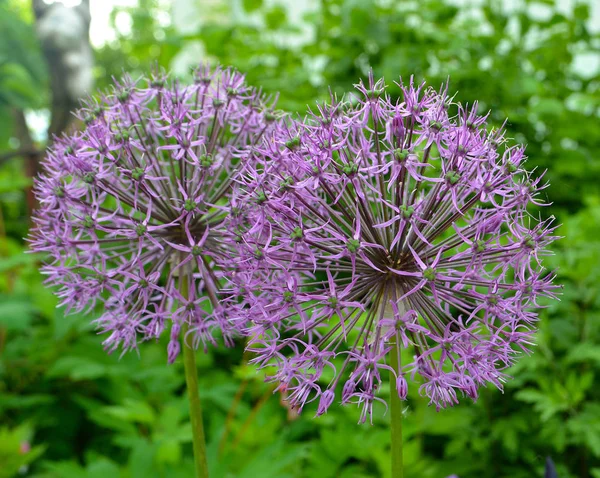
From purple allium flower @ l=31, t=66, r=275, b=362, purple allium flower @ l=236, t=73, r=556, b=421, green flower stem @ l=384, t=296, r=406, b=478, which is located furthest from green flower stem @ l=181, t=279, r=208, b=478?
green flower stem @ l=384, t=296, r=406, b=478

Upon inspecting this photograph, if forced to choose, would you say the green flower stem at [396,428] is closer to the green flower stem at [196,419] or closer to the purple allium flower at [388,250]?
the purple allium flower at [388,250]

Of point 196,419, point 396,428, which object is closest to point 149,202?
point 196,419

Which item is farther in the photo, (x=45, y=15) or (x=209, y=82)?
(x=45, y=15)

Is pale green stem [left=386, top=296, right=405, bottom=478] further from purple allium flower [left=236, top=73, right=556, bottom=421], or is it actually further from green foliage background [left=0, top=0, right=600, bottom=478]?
Result: green foliage background [left=0, top=0, right=600, bottom=478]

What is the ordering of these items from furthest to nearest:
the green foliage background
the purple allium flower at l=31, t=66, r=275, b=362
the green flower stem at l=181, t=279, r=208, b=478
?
the green foliage background < the purple allium flower at l=31, t=66, r=275, b=362 < the green flower stem at l=181, t=279, r=208, b=478

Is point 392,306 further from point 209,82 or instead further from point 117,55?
point 117,55

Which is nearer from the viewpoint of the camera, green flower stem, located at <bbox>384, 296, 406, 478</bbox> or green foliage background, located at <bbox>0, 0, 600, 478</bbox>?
green flower stem, located at <bbox>384, 296, 406, 478</bbox>

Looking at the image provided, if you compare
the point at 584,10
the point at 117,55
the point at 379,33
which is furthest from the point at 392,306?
the point at 117,55
